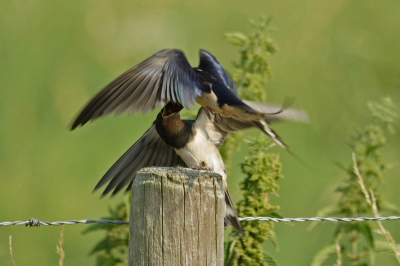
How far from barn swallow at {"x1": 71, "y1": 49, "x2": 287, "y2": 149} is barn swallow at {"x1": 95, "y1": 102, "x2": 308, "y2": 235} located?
0.37 meters

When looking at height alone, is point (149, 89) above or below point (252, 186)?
above

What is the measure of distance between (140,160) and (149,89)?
1.08 meters

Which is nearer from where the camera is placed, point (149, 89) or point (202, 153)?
point (149, 89)

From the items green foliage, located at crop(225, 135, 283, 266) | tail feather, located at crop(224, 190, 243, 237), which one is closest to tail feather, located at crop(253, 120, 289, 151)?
green foliage, located at crop(225, 135, 283, 266)

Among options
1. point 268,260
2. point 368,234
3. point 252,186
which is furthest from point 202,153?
point 368,234

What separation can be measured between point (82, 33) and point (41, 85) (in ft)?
3.49

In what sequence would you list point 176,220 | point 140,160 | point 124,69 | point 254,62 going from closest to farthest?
point 176,220 → point 140,160 → point 254,62 → point 124,69

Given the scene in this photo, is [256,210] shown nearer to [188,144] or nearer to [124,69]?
[188,144]

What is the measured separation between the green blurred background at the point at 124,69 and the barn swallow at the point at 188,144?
72 cm

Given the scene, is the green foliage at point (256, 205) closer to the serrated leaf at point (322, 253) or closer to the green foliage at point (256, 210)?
the green foliage at point (256, 210)

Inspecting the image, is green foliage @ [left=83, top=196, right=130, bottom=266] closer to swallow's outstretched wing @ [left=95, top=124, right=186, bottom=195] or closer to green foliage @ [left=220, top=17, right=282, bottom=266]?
swallow's outstretched wing @ [left=95, top=124, right=186, bottom=195]

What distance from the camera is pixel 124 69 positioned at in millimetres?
5844

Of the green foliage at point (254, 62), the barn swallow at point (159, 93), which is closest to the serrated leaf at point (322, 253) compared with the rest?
the barn swallow at point (159, 93)

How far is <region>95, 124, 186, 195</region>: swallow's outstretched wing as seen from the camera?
3.09 meters
